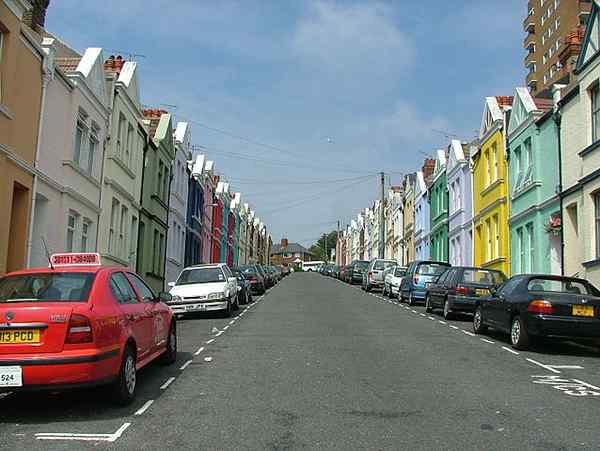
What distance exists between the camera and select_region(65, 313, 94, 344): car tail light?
274 inches

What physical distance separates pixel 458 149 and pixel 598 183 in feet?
58.5

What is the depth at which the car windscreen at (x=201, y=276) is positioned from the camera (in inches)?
795

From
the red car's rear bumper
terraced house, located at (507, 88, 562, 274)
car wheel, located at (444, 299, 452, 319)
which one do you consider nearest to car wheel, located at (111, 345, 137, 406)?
the red car's rear bumper

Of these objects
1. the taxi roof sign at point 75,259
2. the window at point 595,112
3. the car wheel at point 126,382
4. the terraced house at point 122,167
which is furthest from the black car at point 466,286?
the car wheel at point 126,382

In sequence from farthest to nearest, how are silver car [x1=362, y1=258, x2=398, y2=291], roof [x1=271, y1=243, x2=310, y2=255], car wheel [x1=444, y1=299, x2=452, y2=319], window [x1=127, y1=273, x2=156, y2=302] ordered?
roof [x1=271, y1=243, x2=310, y2=255] < silver car [x1=362, y1=258, x2=398, y2=291] < car wheel [x1=444, y1=299, x2=452, y2=319] < window [x1=127, y1=273, x2=156, y2=302]

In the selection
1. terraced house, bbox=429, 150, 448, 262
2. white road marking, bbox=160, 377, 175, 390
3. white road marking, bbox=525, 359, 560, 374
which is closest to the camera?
white road marking, bbox=160, 377, 175, 390

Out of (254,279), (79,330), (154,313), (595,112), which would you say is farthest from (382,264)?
(79,330)

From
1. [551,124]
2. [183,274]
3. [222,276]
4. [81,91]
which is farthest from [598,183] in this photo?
[81,91]

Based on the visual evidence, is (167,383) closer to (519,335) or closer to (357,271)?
(519,335)

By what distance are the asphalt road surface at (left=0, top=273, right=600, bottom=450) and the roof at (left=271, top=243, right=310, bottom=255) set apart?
164 metres

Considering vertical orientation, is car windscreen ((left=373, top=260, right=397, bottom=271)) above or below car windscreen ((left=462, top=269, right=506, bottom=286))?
above

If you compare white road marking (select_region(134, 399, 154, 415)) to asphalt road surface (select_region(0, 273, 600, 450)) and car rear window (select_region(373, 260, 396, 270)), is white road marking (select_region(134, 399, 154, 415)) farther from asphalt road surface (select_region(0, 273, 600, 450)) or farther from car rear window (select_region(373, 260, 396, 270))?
car rear window (select_region(373, 260, 396, 270))

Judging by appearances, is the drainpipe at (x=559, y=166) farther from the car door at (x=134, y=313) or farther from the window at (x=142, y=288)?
the car door at (x=134, y=313)

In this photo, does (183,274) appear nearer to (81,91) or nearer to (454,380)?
(81,91)
